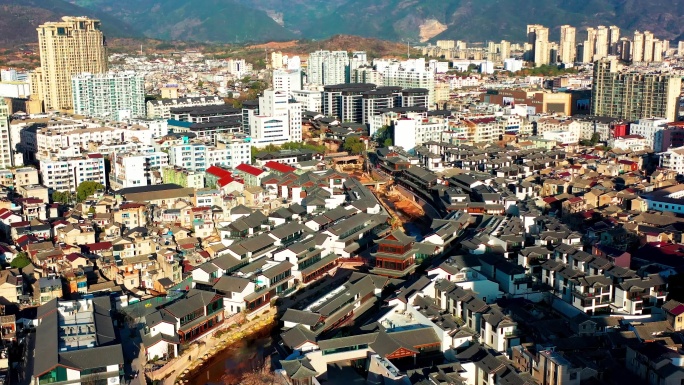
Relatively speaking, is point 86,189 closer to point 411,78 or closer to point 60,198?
point 60,198

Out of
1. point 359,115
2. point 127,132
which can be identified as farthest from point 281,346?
point 359,115

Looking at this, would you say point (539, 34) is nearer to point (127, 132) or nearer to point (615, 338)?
point (127, 132)

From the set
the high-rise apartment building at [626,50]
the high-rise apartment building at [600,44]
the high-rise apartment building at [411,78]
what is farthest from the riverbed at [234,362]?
the high-rise apartment building at [600,44]

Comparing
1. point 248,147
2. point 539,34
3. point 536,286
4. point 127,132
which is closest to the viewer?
point 536,286

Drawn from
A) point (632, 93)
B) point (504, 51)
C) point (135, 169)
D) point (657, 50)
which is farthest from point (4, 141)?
point (504, 51)

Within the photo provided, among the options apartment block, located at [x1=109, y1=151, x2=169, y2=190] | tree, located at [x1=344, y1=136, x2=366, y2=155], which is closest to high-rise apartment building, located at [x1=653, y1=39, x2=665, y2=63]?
tree, located at [x1=344, y1=136, x2=366, y2=155]

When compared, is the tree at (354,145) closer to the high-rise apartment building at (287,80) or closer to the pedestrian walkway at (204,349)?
the high-rise apartment building at (287,80)
